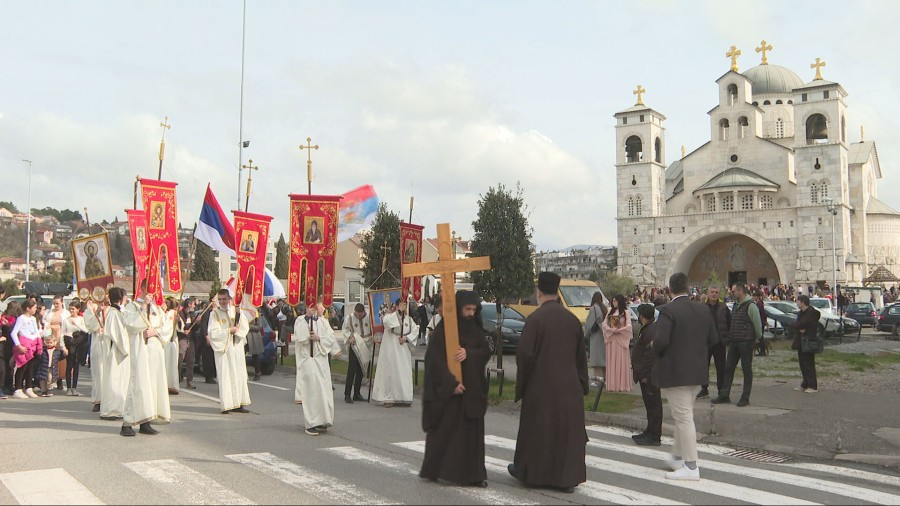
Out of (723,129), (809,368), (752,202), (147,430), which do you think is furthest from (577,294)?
(723,129)

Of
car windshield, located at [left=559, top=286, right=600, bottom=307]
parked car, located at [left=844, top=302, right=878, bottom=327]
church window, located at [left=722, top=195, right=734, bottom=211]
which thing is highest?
church window, located at [left=722, top=195, right=734, bottom=211]

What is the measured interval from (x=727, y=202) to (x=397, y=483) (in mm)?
58892

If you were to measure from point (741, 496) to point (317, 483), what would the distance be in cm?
362

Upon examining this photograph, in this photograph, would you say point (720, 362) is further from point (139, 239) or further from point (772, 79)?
point (772, 79)

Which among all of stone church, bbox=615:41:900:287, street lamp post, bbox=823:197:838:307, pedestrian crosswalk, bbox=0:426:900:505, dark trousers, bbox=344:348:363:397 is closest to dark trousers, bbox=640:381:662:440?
pedestrian crosswalk, bbox=0:426:900:505

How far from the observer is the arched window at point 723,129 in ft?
213

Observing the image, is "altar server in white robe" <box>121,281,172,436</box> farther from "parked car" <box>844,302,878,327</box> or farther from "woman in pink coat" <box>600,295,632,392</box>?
"parked car" <box>844,302,878,327</box>

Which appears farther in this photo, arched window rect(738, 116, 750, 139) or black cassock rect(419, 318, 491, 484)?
arched window rect(738, 116, 750, 139)

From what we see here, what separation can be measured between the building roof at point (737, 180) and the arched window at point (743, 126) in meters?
3.26

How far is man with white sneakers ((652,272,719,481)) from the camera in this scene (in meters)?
7.22

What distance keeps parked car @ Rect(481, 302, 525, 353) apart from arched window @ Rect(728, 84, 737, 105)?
47.7 metres

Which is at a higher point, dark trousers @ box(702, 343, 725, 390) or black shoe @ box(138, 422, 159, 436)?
dark trousers @ box(702, 343, 725, 390)

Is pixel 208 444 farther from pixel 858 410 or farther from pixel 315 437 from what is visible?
pixel 858 410

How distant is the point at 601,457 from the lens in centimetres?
834
